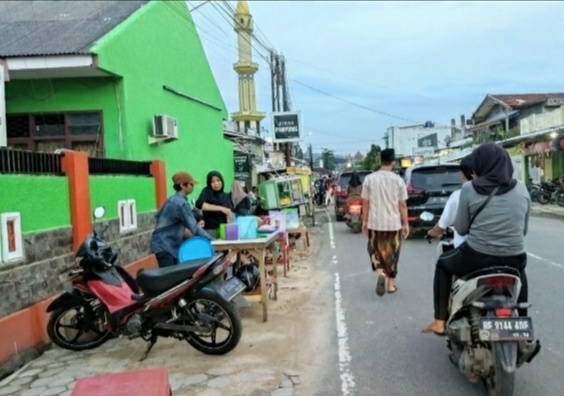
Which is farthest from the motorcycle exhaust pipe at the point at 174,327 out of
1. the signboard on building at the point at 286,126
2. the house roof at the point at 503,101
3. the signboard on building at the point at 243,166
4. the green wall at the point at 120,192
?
the house roof at the point at 503,101

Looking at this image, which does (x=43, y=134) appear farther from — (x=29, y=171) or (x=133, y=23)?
(x=29, y=171)

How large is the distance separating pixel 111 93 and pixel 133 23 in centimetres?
159

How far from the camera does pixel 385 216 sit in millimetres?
7293

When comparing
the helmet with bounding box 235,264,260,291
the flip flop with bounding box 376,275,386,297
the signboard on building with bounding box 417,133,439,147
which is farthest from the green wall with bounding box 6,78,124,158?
the signboard on building with bounding box 417,133,439,147

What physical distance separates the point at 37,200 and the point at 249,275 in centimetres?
255

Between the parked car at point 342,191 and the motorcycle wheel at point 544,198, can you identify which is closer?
the parked car at point 342,191

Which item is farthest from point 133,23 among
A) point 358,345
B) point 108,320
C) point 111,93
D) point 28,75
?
point 358,345

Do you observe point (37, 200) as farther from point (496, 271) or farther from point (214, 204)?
point (496, 271)

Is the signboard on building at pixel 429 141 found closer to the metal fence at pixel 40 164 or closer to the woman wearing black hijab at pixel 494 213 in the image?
the metal fence at pixel 40 164

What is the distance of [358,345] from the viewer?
5383 mm

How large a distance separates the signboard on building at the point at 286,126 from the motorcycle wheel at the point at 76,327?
13762 mm

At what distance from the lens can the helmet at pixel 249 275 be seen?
266 inches

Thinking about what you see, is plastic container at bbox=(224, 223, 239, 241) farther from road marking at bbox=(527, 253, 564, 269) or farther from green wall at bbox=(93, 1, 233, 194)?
road marking at bbox=(527, 253, 564, 269)

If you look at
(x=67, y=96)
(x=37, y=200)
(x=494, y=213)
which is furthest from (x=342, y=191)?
(x=494, y=213)
